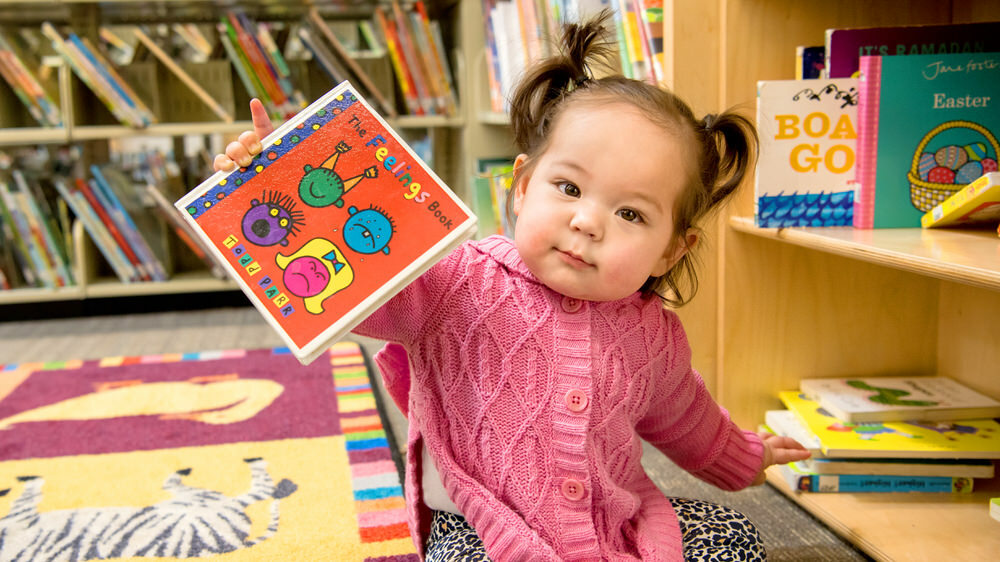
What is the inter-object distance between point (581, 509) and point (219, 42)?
1.97 metres

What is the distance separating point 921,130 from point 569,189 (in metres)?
0.54

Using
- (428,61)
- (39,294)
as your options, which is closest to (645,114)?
(428,61)

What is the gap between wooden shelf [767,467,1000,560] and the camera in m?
0.94

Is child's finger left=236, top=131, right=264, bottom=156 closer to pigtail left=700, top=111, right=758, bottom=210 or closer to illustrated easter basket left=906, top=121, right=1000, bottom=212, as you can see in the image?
pigtail left=700, top=111, right=758, bottom=210

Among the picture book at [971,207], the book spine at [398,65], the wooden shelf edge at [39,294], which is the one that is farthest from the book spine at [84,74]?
the picture book at [971,207]

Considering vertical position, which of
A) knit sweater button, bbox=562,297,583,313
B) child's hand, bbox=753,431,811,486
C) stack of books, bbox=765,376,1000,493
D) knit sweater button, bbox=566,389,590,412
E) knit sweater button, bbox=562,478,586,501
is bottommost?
stack of books, bbox=765,376,1000,493

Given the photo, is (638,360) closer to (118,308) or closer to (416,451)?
(416,451)

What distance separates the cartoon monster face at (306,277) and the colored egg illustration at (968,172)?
2.56 ft

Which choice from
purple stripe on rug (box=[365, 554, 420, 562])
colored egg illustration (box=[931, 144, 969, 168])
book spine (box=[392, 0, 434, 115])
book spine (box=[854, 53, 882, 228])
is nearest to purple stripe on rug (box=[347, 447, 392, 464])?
purple stripe on rug (box=[365, 554, 420, 562])

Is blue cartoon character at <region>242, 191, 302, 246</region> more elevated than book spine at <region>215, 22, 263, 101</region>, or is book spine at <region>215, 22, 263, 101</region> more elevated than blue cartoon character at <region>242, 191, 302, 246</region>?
book spine at <region>215, 22, 263, 101</region>

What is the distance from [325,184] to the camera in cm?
72

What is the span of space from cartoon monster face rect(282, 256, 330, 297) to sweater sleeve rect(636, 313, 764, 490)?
37cm

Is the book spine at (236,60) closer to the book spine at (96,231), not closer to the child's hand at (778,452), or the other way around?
the book spine at (96,231)

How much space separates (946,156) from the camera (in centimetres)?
104
